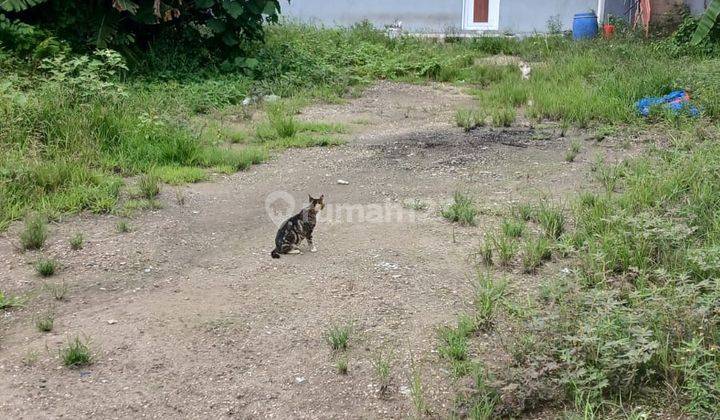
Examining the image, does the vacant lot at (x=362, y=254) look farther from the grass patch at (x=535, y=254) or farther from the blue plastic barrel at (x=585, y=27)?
the blue plastic barrel at (x=585, y=27)

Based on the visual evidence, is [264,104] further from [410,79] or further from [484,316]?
[484,316]

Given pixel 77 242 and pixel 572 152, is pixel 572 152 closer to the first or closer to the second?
pixel 572 152

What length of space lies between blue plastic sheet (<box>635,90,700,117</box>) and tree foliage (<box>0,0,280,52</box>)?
554 centimetres

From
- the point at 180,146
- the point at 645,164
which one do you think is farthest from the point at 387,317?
the point at 180,146

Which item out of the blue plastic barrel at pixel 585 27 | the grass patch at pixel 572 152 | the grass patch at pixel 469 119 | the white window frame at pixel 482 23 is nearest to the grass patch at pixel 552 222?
the grass patch at pixel 572 152

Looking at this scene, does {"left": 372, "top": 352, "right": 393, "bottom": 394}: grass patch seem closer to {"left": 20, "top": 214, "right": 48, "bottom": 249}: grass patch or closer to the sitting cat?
the sitting cat

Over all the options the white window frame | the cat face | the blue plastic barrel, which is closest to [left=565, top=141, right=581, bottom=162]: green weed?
the cat face

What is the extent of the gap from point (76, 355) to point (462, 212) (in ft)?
10.7

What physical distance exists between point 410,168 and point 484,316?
3472 millimetres

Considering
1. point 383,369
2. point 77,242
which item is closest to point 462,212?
point 383,369

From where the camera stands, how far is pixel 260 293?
511cm

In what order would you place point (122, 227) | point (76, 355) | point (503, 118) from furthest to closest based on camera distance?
point (503, 118)
point (122, 227)
point (76, 355)

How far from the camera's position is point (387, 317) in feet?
15.6

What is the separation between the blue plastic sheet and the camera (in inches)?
344
